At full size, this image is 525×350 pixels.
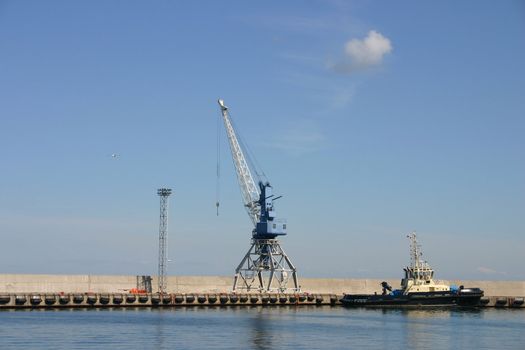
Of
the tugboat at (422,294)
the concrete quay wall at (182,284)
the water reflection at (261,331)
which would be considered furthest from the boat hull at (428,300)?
the water reflection at (261,331)

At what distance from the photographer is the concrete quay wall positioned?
12088 cm

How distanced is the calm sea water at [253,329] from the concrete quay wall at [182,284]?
2344 centimetres

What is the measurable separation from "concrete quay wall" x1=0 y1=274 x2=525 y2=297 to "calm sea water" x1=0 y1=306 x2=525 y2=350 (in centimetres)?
2344

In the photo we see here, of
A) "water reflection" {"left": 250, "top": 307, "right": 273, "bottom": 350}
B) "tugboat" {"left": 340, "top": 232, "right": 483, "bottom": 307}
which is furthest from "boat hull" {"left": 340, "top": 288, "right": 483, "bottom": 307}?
"water reflection" {"left": 250, "top": 307, "right": 273, "bottom": 350}

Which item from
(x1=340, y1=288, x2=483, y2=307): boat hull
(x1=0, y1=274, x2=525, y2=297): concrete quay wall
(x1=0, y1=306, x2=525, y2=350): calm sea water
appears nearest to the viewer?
(x1=0, y1=306, x2=525, y2=350): calm sea water

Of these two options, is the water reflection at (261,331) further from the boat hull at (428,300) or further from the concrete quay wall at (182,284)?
the concrete quay wall at (182,284)

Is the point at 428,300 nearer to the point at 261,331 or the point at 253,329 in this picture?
the point at 253,329

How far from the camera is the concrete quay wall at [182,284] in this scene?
121 meters

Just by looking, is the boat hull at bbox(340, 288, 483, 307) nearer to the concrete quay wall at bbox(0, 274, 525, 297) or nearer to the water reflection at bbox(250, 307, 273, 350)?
the concrete quay wall at bbox(0, 274, 525, 297)

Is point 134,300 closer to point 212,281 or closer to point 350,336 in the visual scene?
point 212,281

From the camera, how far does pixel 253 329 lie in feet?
245

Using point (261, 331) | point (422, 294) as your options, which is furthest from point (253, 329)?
point (422, 294)

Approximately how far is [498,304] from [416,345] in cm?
6393

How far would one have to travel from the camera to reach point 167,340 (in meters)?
63.4
